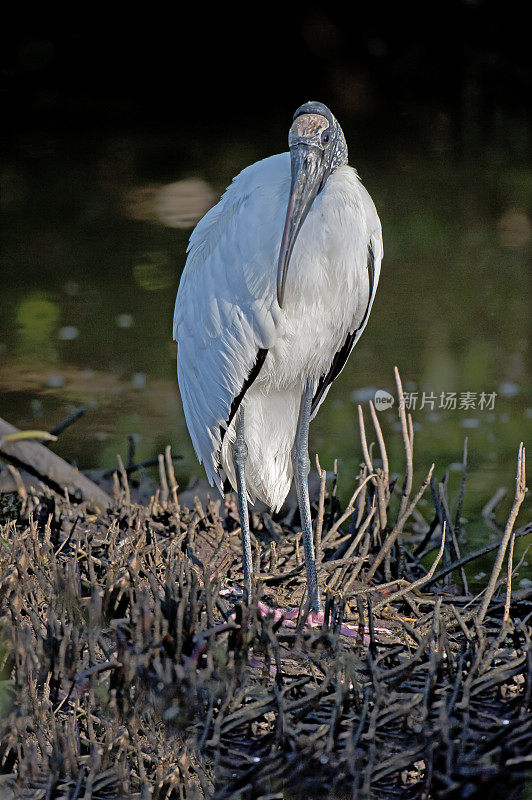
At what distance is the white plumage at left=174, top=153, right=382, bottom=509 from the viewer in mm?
3336

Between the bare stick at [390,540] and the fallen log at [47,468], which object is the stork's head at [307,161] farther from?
the fallen log at [47,468]

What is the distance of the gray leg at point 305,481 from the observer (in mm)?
3502

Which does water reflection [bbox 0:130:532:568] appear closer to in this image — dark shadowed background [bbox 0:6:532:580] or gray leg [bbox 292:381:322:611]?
dark shadowed background [bbox 0:6:532:580]

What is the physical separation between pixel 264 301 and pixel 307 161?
0.42 meters

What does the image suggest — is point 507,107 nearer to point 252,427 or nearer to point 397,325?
point 397,325

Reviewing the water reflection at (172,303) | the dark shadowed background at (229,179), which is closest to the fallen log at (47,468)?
the water reflection at (172,303)

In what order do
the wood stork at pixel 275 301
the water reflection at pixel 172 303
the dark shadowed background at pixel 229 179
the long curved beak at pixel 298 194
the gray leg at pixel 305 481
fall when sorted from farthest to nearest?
1. the dark shadowed background at pixel 229 179
2. the water reflection at pixel 172 303
3. the gray leg at pixel 305 481
4. the wood stork at pixel 275 301
5. the long curved beak at pixel 298 194

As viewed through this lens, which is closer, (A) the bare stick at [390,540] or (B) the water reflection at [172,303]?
(A) the bare stick at [390,540]

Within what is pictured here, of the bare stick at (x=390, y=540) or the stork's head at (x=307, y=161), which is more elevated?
the stork's head at (x=307, y=161)

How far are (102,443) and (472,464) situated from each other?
6.68ft

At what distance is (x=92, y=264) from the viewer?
9.45 meters

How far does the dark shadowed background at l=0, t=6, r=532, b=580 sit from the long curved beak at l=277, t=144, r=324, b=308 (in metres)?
2.51

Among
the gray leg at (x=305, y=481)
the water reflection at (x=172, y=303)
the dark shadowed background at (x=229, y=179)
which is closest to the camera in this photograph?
the gray leg at (x=305, y=481)

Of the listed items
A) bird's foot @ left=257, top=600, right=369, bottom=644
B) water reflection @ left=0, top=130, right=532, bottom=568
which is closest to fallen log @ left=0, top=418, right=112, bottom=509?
bird's foot @ left=257, top=600, right=369, bottom=644
